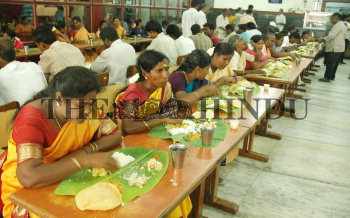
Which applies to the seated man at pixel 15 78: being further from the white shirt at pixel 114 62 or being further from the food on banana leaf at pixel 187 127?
the food on banana leaf at pixel 187 127

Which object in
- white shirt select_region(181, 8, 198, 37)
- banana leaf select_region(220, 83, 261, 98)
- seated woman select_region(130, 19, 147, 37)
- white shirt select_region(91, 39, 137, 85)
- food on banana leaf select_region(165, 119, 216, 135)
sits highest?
white shirt select_region(181, 8, 198, 37)

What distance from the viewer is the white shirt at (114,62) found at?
4.24 meters

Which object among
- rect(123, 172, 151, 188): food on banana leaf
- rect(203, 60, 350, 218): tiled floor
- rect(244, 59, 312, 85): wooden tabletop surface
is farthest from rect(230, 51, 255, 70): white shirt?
rect(123, 172, 151, 188): food on banana leaf

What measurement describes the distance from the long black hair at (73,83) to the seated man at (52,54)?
2319 mm

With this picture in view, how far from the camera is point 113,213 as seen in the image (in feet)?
4.07

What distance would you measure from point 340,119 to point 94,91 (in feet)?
16.0

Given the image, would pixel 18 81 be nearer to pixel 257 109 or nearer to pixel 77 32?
pixel 257 109

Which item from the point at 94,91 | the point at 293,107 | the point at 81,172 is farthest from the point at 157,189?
the point at 293,107

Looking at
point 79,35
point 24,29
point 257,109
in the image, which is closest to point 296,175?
point 257,109

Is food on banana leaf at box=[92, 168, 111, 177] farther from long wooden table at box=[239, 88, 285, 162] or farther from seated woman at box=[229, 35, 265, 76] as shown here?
seated woman at box=[229, 35, 265, 76]

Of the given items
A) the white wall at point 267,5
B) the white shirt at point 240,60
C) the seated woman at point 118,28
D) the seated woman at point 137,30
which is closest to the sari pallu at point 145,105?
the white shirt at point 240,60

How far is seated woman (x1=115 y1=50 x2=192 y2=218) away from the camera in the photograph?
216 cm

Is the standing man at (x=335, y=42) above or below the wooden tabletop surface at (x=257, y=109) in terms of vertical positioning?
above

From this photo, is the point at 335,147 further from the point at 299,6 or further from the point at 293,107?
the point at 299,6
